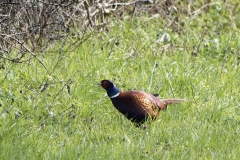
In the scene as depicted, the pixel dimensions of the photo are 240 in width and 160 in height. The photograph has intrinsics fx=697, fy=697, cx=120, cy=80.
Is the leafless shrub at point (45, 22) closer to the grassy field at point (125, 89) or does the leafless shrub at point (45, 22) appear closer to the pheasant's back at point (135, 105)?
the grassy field at point (125, 89)

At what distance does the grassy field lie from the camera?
5219mm

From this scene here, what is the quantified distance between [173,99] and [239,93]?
2.82ft

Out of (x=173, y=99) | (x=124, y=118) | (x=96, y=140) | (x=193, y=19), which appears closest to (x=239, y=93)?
(x=173, y=99)

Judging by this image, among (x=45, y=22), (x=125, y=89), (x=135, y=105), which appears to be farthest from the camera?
(x=45, y=22)

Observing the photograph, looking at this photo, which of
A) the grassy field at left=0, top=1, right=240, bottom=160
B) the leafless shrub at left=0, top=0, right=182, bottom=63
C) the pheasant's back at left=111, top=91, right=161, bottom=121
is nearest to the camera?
the grassy field at left=0, top=1, right=240, bottom=160

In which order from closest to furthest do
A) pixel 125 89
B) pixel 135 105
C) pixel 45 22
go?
1. pixel 135 105
2. pixel 125 89
3. pixel 45 22

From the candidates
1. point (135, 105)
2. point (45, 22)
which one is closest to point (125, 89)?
point (135, 105)

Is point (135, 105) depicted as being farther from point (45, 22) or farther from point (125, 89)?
point (45, 22)

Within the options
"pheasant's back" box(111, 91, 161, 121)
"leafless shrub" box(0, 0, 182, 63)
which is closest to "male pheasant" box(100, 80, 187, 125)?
"pheasant's back" box(111, 91, 161, 121)

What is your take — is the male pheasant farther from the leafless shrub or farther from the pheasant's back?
the leafless shrub

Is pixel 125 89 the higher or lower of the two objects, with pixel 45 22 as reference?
lower

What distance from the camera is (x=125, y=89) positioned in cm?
671

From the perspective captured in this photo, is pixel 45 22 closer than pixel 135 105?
No

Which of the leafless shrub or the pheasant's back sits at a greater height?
the leafless shrub
